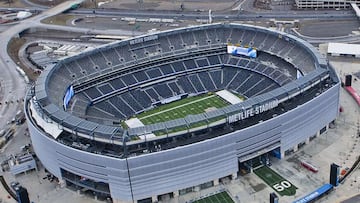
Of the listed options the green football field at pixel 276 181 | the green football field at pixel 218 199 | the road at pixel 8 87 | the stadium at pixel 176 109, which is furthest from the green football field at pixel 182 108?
the road at pixel 8 87

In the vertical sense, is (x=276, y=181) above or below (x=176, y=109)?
below

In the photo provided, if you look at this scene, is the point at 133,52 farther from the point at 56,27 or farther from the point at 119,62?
the point at 56,27

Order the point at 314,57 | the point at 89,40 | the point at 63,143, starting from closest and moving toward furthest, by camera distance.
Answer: the point at 63,143
the point at 314,57
the point at 89,40

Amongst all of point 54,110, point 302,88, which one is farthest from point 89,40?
point 302,88

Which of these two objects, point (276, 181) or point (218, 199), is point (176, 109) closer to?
point (218, 199)

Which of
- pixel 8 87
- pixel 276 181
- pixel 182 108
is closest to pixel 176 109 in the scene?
pixel 182 108

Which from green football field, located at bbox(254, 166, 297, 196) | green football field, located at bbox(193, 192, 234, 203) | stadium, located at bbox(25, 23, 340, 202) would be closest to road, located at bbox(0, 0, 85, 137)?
stadium, located at bbox(25, 23, 340, 202)

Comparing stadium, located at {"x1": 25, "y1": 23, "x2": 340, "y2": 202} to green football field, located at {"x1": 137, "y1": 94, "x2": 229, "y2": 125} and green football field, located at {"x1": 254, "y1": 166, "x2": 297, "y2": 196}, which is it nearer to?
green football field, located at {"x1": 137, "y1": 94, "x2": 229, "y2": 125}

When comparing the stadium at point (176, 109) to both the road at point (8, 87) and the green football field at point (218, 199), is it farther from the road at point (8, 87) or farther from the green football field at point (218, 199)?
the road at point (8, 87)
